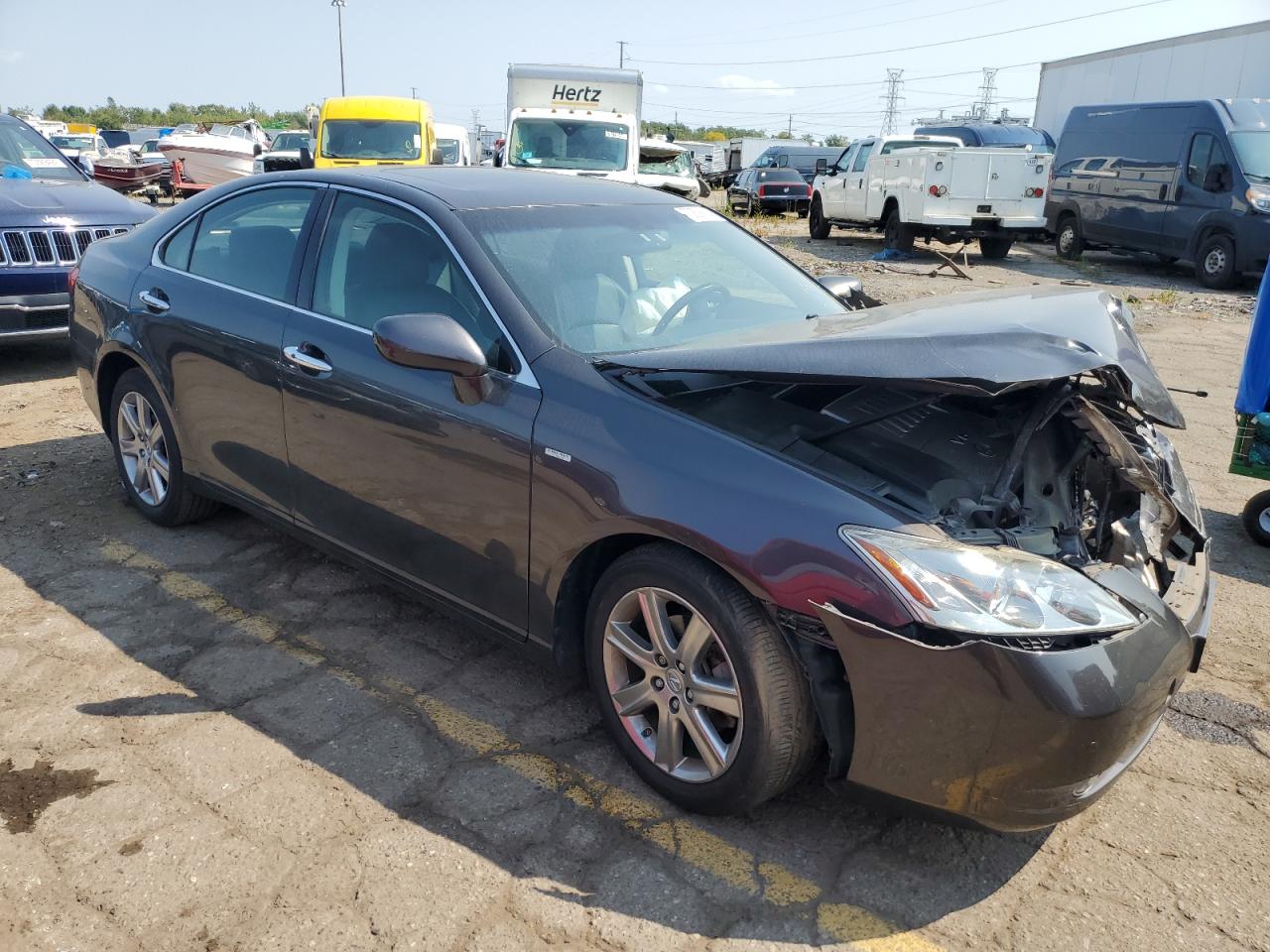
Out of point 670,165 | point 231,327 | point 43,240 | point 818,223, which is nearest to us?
point 231,327

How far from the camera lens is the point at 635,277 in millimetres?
3418

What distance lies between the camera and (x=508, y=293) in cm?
309

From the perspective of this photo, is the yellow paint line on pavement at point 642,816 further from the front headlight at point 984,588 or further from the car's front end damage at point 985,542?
the front headlight at point 984,588

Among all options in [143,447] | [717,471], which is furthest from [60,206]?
[717,471]

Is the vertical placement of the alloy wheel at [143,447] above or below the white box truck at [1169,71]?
below

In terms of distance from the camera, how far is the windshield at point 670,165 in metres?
19.0

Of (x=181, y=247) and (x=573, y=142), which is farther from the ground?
(x=573, y=142)

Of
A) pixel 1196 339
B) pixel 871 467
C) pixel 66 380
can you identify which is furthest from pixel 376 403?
pixel 1196 339

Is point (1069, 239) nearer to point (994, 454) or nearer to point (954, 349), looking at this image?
point (994, 454)

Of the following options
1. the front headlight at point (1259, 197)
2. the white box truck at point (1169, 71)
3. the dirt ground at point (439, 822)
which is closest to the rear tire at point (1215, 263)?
the front headlight at point (1259, 197)

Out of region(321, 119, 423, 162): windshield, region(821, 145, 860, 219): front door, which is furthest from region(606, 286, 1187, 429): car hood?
region(821, 145, 860, 219): front door

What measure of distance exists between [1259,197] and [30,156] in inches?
547

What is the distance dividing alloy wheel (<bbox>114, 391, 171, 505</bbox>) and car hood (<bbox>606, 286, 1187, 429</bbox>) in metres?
2.61

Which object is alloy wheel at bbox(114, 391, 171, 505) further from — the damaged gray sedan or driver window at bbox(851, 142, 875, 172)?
driver window at bbox(851, 142, 875, 172)
